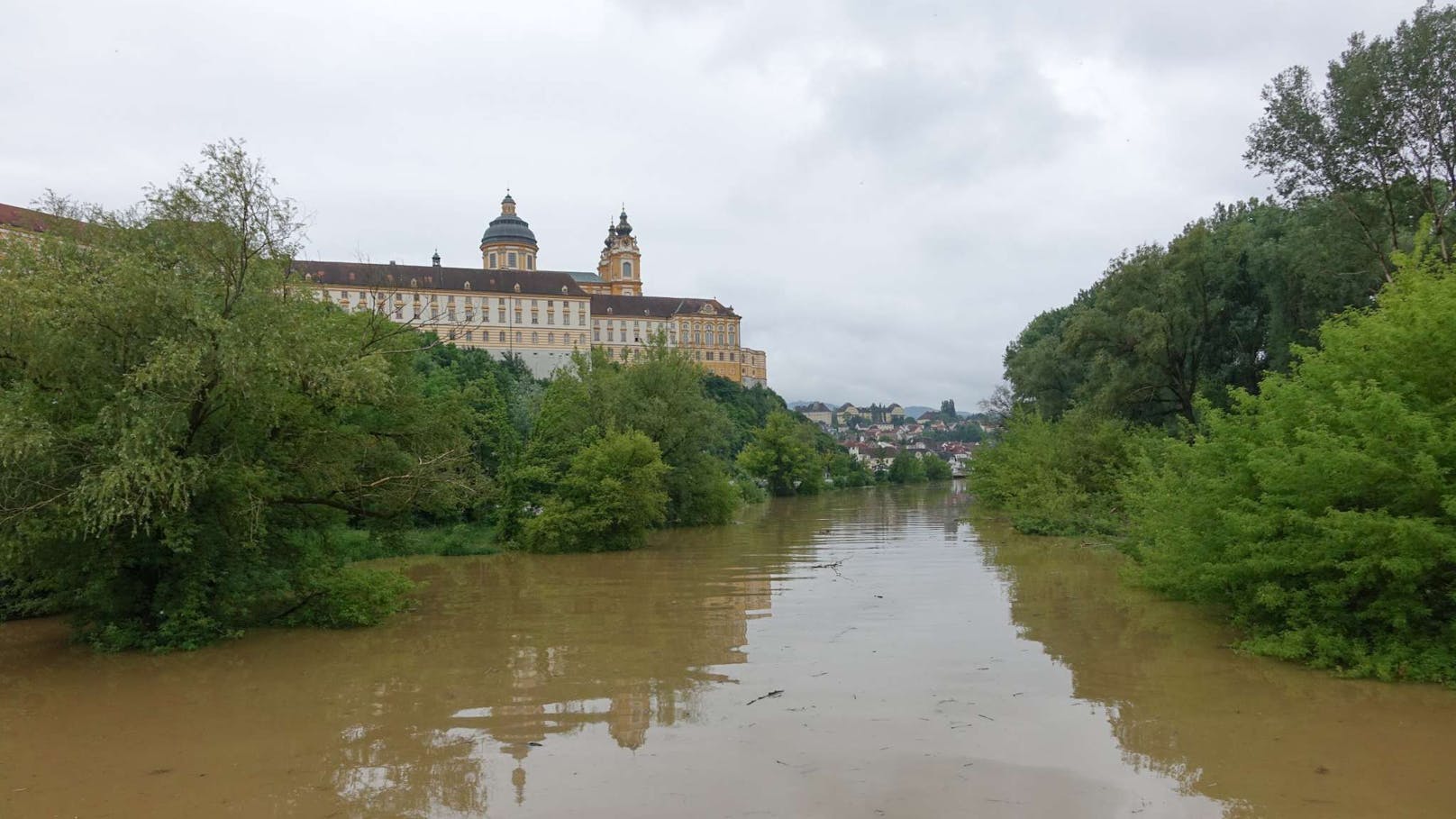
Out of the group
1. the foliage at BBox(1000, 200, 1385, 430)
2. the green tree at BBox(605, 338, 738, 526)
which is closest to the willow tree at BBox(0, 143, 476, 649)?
the green tree at BBox(605, 338, 738, 526)

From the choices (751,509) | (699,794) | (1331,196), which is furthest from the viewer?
(751,509)

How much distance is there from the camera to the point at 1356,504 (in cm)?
1241

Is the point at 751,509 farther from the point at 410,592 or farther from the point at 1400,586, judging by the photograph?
the point at 1400,586

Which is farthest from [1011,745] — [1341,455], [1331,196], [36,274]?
[1331,196]

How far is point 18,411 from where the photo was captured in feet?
43.3

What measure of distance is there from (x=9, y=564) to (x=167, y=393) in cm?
343

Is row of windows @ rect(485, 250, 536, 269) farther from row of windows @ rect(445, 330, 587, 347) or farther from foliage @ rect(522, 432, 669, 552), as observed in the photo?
foliage @ rect(522, 432, 669, 552)

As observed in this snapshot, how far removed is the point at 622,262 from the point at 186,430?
11359cm

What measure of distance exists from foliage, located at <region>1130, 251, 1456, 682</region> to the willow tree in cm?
1239

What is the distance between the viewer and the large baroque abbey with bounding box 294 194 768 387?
9944cm

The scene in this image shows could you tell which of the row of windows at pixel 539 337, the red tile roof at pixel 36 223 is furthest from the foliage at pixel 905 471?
the red tile roof at pixel 36 223

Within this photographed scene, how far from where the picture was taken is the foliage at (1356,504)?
452 inches

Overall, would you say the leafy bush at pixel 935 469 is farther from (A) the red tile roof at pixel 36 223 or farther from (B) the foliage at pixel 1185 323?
(A) the red tile roof at pixel 36 223

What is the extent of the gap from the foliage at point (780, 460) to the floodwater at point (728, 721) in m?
53.1
